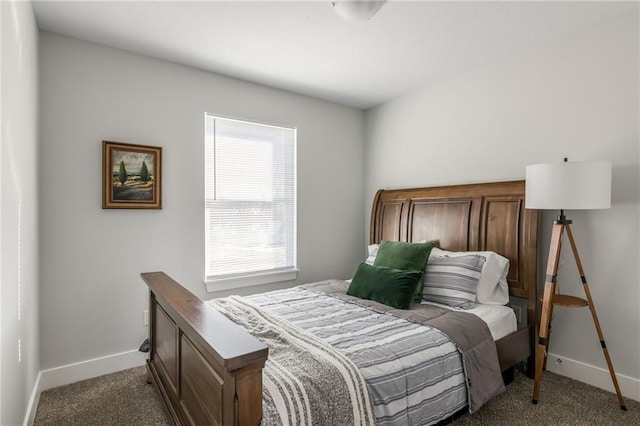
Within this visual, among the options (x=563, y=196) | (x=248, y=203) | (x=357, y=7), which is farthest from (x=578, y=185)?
(x=248, y=203)

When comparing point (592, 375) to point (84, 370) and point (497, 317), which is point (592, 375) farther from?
point (84, 370)

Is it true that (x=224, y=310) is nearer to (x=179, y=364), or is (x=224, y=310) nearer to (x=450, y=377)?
(x=179, y=364)

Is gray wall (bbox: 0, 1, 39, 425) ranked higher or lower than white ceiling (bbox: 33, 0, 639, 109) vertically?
lower

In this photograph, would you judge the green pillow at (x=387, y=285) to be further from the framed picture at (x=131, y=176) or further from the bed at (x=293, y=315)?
the framed picture at (x=131, y=176)

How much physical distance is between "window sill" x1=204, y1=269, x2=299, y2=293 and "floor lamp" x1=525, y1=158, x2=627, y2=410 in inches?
89.7

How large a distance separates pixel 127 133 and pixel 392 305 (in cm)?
248

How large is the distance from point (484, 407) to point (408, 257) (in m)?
1.11

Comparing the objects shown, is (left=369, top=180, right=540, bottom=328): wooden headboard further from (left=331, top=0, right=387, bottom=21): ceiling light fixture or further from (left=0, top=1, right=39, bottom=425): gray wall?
(left=0, top=1, right=39, bottom=425): gray wall

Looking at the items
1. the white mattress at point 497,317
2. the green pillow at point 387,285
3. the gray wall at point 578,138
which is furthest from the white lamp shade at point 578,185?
the green pillow at point 387,285

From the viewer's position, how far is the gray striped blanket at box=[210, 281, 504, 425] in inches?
61.7

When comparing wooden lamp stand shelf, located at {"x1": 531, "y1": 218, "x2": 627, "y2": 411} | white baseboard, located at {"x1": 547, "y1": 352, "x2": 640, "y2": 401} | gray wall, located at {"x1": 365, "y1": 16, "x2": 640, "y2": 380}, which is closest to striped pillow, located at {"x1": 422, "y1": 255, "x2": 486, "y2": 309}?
wooden lamp stand shelf, located at {"x1": 531, "y1": 218, "x2": 627, "y2": 411}

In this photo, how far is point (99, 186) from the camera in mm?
2646

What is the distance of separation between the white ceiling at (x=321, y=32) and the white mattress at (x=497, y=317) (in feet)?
6.61

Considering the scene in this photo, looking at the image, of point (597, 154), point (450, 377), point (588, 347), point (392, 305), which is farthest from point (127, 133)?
point (588, 347)
